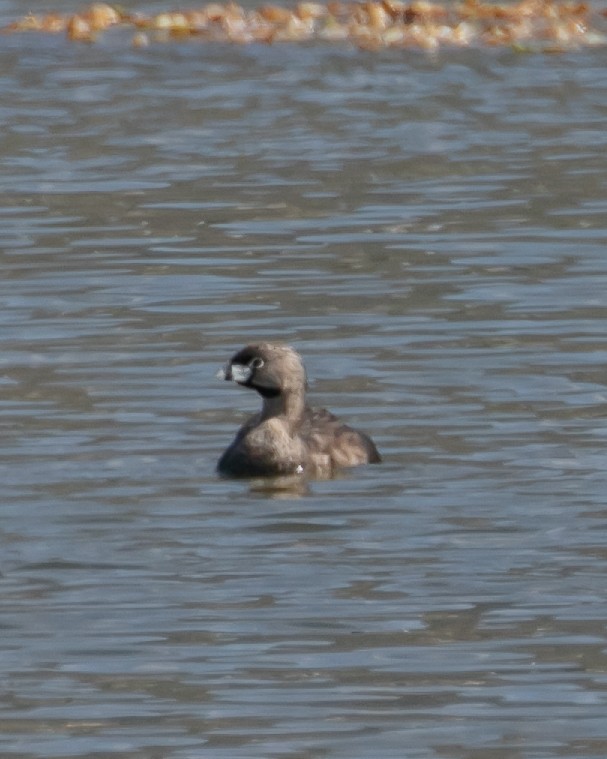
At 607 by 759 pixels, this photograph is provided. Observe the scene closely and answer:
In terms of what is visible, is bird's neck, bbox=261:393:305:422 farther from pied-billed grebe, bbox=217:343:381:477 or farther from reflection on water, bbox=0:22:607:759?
reflection on water, bbox=0:22:607:759

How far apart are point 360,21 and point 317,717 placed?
24.4 metres

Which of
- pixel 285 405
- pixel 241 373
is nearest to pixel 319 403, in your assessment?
pixel 285 405

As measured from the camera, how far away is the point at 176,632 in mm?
9445

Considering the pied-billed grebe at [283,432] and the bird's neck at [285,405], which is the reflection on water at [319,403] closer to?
the pied-billed grebe at [283,432]

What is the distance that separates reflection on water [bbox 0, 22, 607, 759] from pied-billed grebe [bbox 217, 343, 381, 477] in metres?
0.19

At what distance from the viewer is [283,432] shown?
12.5m

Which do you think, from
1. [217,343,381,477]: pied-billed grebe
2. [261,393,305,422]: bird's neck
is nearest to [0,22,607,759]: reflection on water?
[217,343,381,477]: pied-billed grebe

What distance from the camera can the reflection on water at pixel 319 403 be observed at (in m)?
8.67

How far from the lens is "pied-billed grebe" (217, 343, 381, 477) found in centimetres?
1236

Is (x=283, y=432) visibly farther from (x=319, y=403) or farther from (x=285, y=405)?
(x=319, y=403)

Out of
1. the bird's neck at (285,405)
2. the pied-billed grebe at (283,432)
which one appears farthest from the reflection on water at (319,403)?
the bird's neck at (285,405)

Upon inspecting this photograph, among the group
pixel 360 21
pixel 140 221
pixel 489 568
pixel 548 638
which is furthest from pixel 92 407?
pixel 360 21

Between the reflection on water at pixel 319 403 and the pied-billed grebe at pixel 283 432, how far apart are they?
195 mm

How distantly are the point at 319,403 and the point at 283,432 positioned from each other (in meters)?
1.36
